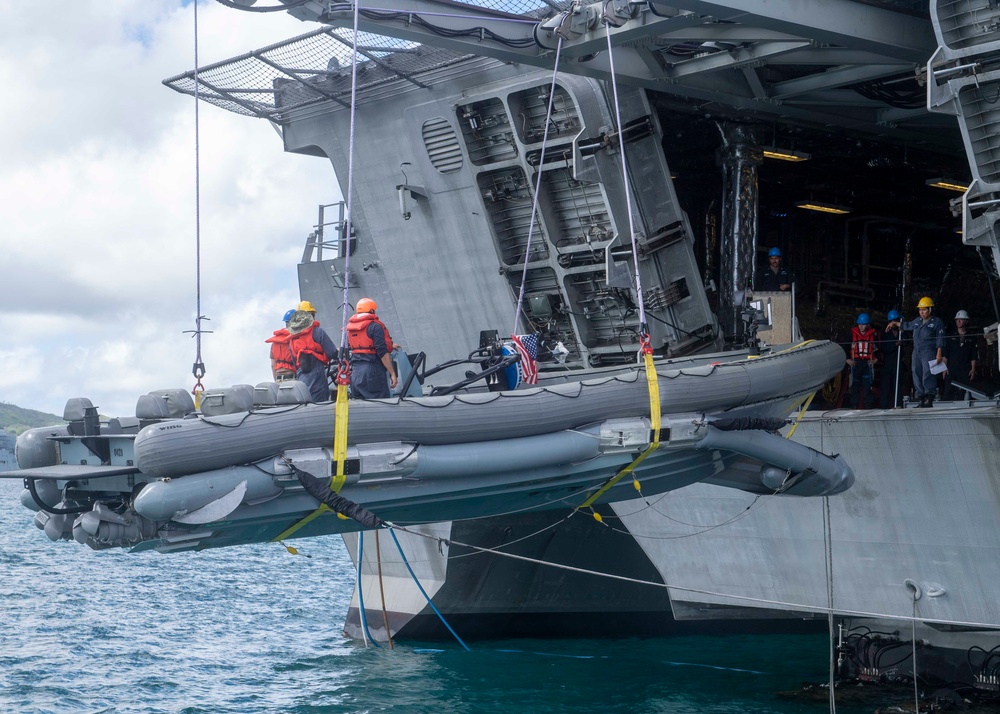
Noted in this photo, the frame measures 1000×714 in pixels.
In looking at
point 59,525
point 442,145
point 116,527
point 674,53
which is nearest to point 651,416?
point 116,527

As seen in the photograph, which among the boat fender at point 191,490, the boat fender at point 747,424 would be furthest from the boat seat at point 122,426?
the boat fender at point 747,424

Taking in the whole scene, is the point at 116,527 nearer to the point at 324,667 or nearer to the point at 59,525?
the point at 59,525

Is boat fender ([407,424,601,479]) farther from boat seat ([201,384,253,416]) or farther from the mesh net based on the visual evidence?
the mesh net

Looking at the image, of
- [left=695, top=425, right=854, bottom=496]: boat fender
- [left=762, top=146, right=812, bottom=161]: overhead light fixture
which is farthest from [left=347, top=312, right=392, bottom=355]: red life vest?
[left=762, top=146, right=812, bottom=161]: overhead light fixture

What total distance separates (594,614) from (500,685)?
385 cm

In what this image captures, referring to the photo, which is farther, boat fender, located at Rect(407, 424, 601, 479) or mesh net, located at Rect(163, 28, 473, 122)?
mesh net, located at Rect(163, 28, 473, 122)

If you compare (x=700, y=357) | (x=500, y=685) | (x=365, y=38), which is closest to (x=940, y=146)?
(x=700, y=357)

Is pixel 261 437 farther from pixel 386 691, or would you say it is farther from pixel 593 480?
pixel 386 691

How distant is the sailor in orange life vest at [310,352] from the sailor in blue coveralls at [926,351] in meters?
6.88

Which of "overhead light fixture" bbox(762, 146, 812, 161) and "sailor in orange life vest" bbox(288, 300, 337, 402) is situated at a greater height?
"overhead light fixture" bbox(762, 146, 812, 161)

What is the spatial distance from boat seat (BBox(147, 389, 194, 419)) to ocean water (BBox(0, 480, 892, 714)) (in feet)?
18.7

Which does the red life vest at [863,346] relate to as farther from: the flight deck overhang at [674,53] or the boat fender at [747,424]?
the boat fender at [747,424]

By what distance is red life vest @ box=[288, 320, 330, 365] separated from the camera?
9562 millimetres

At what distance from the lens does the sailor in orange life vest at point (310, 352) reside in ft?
31.3
